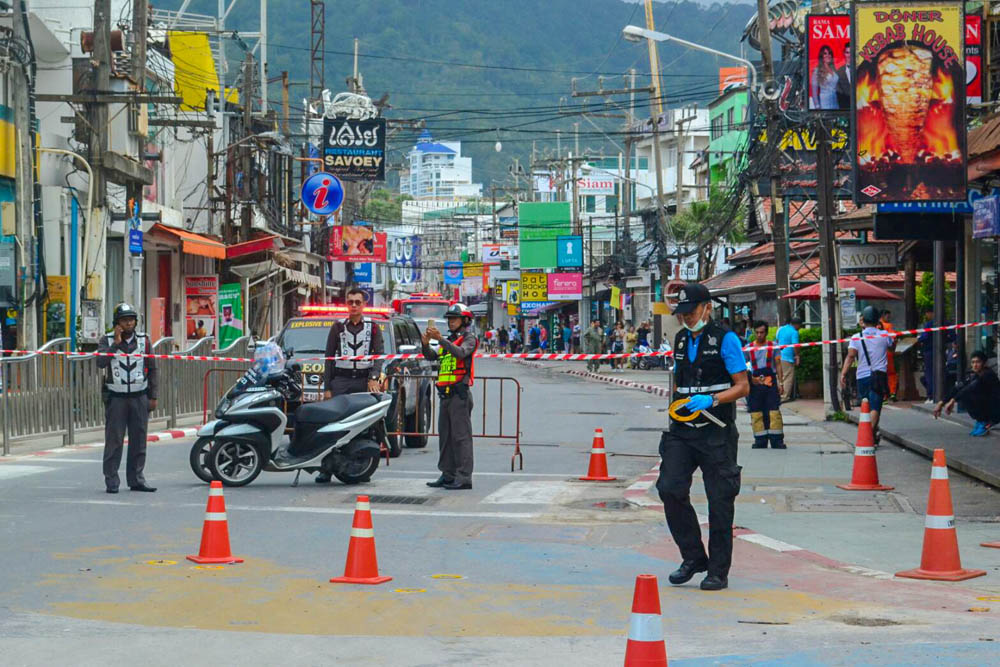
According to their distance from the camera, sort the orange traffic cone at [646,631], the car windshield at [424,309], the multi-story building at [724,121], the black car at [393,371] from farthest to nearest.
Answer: the multi-story building at [724,121]
the car windshield at [424,309]
the black car at [393,371]
the orange traffic cone at [646,631]

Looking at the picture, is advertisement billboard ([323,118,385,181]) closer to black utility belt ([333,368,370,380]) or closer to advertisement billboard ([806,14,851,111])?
advertisement billboard ([806,14,851,111])

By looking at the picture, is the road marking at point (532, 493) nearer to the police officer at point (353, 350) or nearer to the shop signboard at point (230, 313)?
the police officer at point (353, 350)

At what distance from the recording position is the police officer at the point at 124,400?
546 inches

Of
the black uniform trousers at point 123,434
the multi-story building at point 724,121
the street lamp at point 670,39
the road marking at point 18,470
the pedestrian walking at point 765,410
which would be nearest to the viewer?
the black uniform trousers at point 123,434

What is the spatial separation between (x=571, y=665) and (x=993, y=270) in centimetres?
1634

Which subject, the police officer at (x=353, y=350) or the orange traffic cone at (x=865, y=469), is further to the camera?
the police officer at (x=353, y=350)

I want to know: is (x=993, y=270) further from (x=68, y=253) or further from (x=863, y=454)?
(x=68, y=253)

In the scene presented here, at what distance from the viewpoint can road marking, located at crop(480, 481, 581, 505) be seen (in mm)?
13617

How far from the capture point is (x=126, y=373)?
1393cm

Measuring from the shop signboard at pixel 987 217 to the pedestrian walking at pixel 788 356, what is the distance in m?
6.79

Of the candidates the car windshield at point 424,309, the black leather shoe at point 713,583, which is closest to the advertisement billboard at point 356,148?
the car windshield at point 424,309

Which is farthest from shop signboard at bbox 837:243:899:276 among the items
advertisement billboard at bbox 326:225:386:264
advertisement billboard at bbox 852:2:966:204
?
advertisement billboard at bbox 326:225:386:264

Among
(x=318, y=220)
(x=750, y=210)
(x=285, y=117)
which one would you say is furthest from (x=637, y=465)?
(x=318, y=220)

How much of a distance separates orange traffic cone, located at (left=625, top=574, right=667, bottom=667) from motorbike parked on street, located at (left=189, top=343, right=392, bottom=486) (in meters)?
8.94
